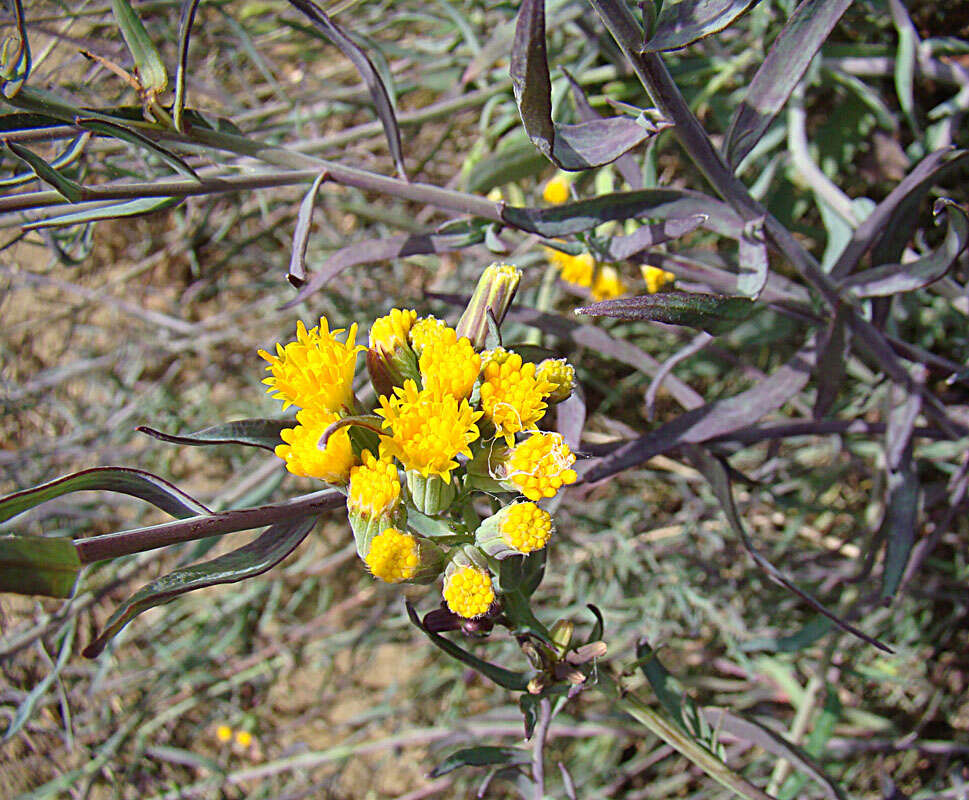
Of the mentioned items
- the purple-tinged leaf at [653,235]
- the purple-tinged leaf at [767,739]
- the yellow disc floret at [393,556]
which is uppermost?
the purple-tinged leaf at [653,235]

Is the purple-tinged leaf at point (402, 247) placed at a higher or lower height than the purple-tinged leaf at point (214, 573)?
higher

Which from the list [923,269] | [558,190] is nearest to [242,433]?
[558,190]

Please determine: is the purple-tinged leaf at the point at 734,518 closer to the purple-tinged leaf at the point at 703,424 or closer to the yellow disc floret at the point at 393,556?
the purple-tinged leaf at the point at 703,424

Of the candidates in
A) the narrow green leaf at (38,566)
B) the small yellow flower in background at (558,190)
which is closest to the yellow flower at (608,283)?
the small yellow flower in background at (558,190)

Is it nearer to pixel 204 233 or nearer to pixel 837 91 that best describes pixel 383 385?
pixel 837 91

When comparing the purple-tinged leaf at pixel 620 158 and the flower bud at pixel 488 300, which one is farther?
the purple-tinged leaf at pixel 620 158

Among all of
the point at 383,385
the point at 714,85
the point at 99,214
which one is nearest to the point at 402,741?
the point at 383,385

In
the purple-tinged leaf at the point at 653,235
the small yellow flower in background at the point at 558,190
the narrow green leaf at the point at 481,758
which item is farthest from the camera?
the small yellow flower in background at the point at 558,190

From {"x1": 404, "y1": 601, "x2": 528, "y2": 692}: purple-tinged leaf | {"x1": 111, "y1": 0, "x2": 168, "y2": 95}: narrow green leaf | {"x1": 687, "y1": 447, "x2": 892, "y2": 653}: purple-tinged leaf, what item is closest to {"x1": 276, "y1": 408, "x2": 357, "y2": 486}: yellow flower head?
{"x1": 404, "y1": 601, "x2": 528, "y2": 692}: purple-tinged leaf
